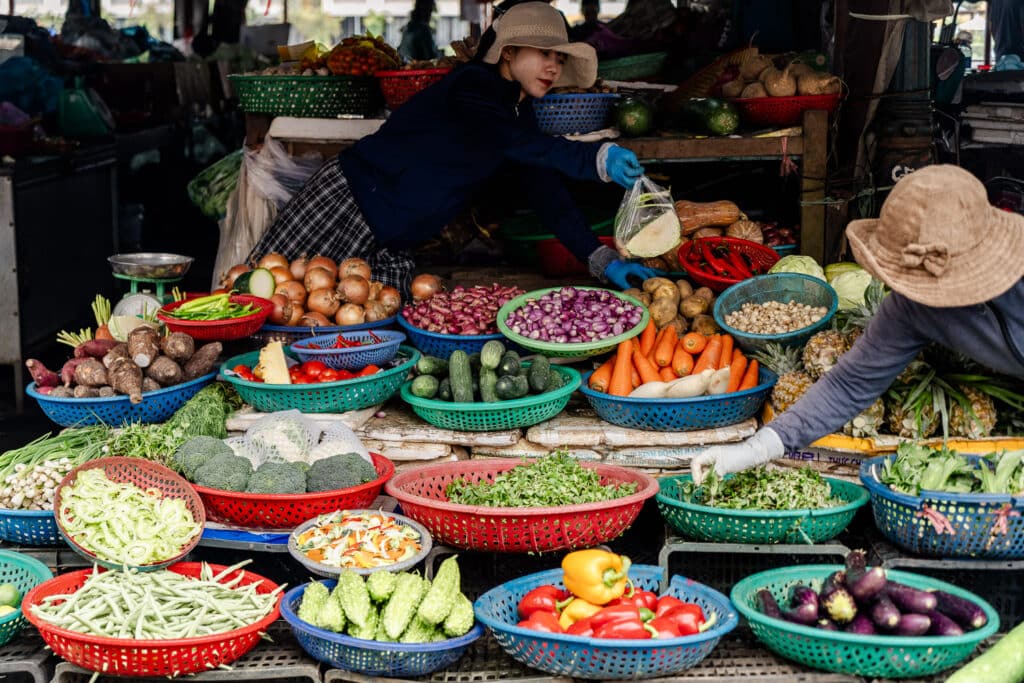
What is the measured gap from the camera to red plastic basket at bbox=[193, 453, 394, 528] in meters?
3.39

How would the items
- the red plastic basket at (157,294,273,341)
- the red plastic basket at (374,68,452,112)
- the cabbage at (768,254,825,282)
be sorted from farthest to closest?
the red plastic basket at (374,68,452,112)
the cabbage at (768,254,825,282)
the red plastic basket at (157,294,273,341)

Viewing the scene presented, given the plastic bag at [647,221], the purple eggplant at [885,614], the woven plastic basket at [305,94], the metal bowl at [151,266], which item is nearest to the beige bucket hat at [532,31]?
the plastic bag at [647,221]

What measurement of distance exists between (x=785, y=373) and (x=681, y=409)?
1.45ft

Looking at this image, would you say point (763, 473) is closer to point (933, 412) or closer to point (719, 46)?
point (933, 412)

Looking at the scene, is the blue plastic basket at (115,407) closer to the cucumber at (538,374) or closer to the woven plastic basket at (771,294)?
the cucumber at (538,374)

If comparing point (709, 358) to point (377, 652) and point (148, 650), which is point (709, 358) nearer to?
point (377, 652)

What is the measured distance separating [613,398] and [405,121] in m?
1.85

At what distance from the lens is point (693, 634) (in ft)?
9.32

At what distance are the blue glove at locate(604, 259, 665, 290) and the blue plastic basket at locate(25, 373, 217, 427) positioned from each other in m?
1.81

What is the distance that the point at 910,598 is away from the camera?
285cm

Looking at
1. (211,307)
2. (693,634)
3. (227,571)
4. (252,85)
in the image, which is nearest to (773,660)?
(693,634)

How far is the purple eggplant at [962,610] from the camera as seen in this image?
9.26 feet

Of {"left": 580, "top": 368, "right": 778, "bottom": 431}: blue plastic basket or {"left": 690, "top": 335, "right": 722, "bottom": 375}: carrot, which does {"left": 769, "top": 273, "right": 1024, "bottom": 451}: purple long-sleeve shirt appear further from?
{"left": 690, "top": 335, "right": 722, "bottom": 375}: carrot

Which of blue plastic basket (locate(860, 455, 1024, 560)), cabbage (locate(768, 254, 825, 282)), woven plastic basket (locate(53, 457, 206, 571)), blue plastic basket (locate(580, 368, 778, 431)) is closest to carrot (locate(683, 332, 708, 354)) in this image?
blue plastic basket (locate(580, 368, 778, 431))
